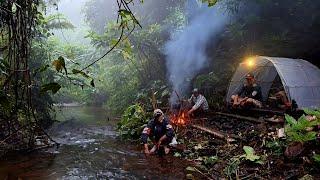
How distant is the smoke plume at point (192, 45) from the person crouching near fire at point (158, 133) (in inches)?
382

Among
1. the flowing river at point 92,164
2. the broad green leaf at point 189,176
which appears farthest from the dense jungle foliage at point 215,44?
the broad green leaf at point 189,176

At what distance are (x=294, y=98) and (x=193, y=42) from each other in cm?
975

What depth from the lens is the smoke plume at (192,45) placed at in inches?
764

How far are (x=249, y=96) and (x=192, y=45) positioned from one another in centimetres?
779

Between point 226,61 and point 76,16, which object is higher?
point 76,16

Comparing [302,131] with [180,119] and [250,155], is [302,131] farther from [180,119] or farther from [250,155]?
[180,119]

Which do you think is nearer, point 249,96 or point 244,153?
point 244,153

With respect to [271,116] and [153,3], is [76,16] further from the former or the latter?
[271,116]

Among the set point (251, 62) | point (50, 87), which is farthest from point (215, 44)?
point (50, 87)

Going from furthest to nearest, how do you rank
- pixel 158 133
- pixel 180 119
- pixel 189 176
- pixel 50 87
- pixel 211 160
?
pixel 180 119
pixel 158 133
pixel 211 160
pixel 189 176
pixel 50 87

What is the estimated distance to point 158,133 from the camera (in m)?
9.74

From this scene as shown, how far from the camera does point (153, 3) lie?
75.5ft

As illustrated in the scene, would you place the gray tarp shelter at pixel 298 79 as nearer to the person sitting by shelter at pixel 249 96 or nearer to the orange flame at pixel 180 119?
the person sitting by shelter at pixel 249 96

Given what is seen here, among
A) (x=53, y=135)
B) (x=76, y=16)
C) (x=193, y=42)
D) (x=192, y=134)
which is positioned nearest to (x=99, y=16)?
(x=193, y=42)
